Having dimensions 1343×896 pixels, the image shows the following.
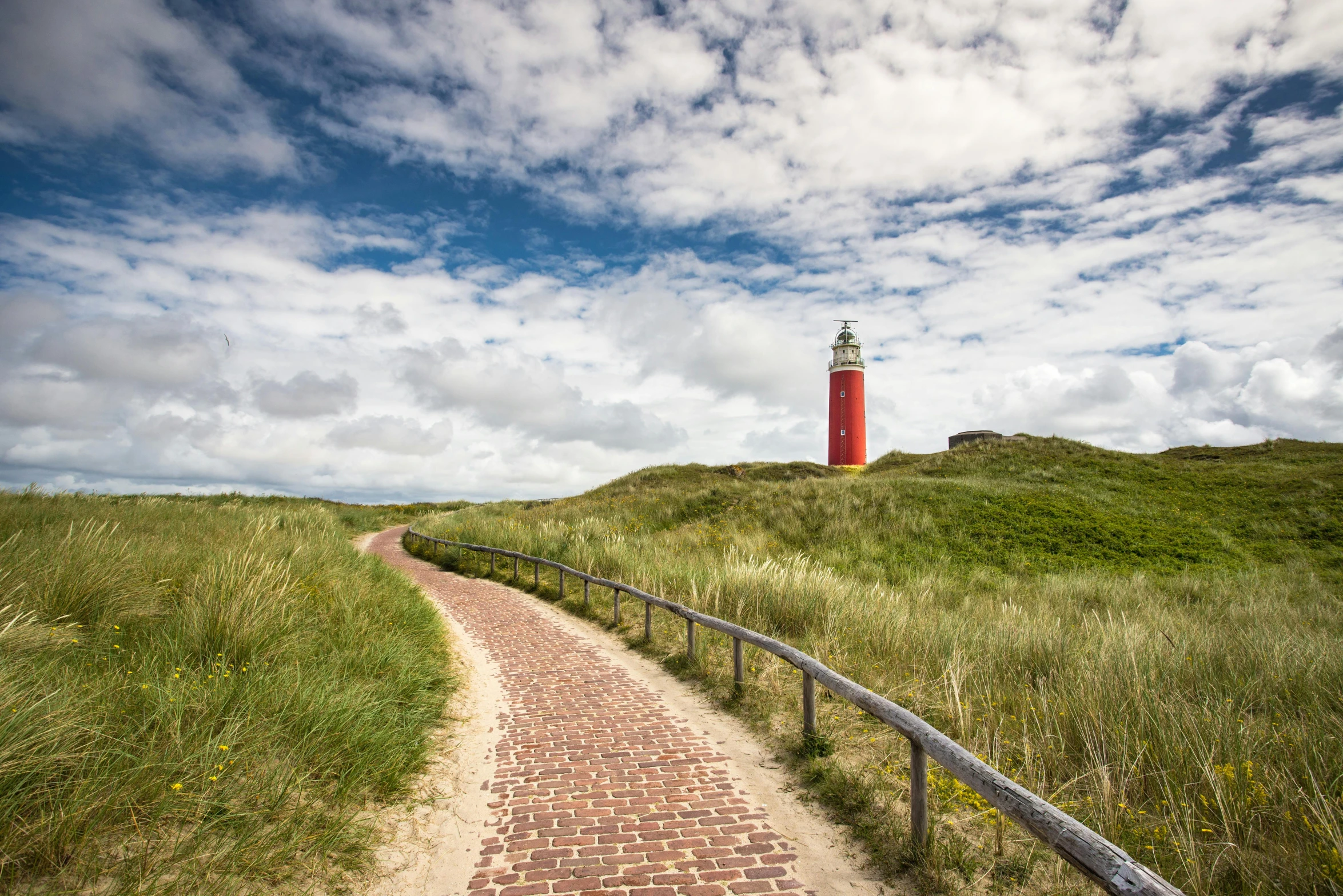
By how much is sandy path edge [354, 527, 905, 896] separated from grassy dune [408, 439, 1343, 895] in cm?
26

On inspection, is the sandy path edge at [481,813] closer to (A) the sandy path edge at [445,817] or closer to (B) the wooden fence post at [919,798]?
(A) the sandy path edge at [445,817]

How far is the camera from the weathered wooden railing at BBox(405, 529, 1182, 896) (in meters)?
2.70

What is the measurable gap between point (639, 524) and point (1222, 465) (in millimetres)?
28258

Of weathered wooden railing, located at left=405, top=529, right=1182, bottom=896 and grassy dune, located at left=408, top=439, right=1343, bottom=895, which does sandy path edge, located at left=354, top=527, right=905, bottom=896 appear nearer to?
grassy dune, located at left=408, top=439, right=1343, bottom=895

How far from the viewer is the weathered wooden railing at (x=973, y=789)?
2701 millimetres

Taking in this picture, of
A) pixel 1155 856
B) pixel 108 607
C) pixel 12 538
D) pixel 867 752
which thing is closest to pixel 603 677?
pixel 867 752

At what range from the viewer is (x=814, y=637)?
28.2 feet

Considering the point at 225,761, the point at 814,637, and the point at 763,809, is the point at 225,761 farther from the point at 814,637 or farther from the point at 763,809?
the point at 814,637

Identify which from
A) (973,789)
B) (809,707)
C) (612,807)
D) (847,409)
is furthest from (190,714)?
(847,409)

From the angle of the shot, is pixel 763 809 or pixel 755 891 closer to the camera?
pixel 755 891

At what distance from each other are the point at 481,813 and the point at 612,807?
1029 mm

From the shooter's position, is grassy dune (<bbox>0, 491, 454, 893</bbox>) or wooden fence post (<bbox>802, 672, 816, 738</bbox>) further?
wooden fence post (<bbox>802, 672, 816, 738</bbox>)

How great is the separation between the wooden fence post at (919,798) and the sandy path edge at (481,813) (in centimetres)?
38

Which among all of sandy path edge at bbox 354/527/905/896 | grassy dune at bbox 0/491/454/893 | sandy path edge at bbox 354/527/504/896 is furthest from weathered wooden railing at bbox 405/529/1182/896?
grassy dune at bbox 0/491/454/893
